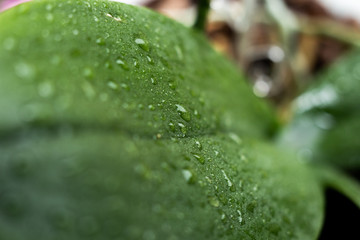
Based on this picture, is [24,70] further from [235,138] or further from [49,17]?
[235,138]

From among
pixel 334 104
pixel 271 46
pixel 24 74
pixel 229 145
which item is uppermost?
pixel 24 74

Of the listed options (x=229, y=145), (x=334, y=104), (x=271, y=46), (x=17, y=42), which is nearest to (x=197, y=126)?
(x=229, y=145)

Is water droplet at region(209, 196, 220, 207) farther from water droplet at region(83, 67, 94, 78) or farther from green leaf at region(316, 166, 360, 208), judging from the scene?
green leaf at region(316, 166, 360, 208)

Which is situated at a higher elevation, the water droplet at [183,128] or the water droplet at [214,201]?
the water droplet at [183,128]

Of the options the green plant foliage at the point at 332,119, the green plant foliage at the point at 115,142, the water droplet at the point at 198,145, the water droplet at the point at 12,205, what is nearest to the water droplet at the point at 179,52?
the green plant foliage at the point at 115,142

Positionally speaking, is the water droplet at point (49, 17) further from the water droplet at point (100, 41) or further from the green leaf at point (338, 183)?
the green leaf at point (338, 183)

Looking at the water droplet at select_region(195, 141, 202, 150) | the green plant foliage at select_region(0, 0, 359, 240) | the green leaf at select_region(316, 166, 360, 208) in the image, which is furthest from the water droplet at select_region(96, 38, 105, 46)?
the green leaf at select_region(316, 166, 360, 208)

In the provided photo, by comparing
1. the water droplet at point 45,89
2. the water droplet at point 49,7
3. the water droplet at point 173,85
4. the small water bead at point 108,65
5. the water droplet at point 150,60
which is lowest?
the water droplet at point 173,85

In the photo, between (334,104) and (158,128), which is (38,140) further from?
(334,104)
